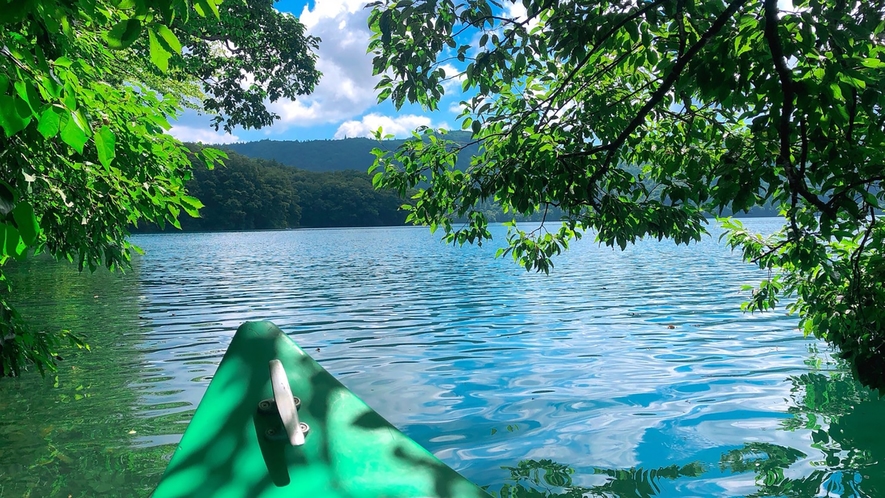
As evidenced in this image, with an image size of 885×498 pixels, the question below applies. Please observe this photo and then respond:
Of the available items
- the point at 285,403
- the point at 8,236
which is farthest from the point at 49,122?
the point at 285,403

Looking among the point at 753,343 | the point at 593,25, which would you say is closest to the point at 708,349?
the point at 753,343

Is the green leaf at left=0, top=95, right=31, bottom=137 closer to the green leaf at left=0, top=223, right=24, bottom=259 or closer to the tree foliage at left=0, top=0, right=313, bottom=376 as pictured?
the green leaf at left=0, top=223, right=24, bottom=259

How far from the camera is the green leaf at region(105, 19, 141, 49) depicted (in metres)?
2.33

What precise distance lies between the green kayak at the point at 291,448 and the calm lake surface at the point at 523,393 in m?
3.19

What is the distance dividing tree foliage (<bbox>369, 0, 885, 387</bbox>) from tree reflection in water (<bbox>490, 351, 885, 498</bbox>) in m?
0.85

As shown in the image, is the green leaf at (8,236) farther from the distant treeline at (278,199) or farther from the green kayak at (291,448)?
the distant treeline at (278,199)

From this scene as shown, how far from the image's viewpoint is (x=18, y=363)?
576cm

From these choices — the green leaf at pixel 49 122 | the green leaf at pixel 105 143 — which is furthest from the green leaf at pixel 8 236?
the green leaf at pixel 105 143

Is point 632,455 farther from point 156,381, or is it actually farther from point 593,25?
point 156,381

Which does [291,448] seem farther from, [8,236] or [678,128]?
[678,128]

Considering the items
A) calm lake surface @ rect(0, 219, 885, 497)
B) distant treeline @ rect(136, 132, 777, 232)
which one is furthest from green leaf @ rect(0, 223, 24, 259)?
distant treeline @ rect(136, 132, 777, 232)

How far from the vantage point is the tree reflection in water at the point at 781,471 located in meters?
5.28

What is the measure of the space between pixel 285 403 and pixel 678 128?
5622mm

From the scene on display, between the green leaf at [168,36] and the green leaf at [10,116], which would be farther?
the green leaf at [168,36]
